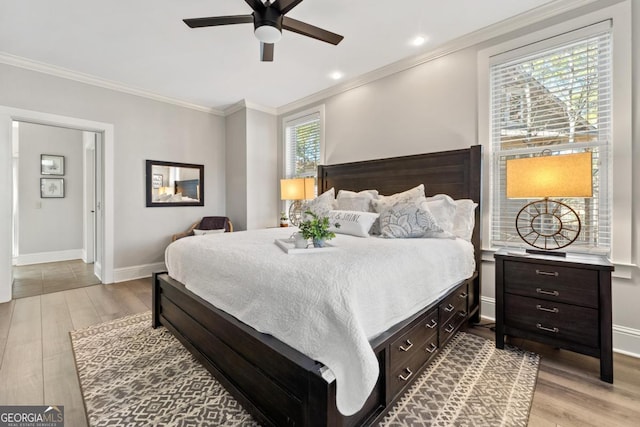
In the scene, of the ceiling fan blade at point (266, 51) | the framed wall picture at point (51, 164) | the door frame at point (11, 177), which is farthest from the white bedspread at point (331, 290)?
the framed wall picture at point (51, 164)

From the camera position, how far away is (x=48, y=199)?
215 inches

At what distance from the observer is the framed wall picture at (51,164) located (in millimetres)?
5332

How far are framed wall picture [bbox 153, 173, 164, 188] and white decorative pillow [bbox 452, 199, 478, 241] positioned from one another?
168 inches

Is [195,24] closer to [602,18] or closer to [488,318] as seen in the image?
[602,18]

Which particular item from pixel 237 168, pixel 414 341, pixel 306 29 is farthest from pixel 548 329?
pixel 237 168

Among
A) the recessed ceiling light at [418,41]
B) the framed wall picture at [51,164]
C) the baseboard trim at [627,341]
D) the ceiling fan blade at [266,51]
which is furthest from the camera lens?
the framed wall picture at [51,164]

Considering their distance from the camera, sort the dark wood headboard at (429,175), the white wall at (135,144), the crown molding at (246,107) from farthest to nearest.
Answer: the crown molding at (246,107) < the white wall at (135,144) < the dark wood headboard at (429,175)

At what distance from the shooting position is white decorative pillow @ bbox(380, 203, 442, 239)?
243 cm

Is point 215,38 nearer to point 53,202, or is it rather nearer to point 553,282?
point 553,282

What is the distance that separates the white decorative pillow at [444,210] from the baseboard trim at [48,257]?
268 inches

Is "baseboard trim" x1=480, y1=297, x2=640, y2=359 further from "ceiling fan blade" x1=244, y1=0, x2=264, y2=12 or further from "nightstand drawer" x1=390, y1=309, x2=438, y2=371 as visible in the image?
"ceiling fan blade" x1=244, y1=0, x2=264, y2=12

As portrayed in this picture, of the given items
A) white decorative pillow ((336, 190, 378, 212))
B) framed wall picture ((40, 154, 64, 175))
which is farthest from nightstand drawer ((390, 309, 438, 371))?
framed wall picture ((40, 154, 64, 175))

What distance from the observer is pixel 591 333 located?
6.10 ft

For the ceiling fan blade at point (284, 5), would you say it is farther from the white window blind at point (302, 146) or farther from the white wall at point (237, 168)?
the white wall at point (237, 168)
